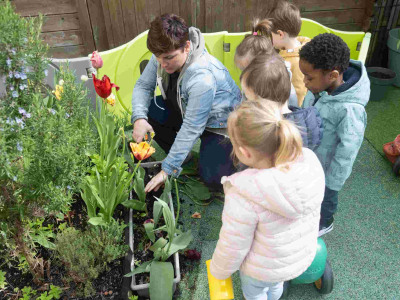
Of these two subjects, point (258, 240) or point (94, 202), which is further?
point (94, 202)

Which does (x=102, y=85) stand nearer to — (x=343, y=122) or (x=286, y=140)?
(x=286, y=140)

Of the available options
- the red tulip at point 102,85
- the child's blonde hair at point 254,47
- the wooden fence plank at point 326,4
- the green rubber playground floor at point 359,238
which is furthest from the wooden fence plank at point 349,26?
the red tulip at point 102,85

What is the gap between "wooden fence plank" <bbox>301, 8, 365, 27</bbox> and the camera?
144 inches

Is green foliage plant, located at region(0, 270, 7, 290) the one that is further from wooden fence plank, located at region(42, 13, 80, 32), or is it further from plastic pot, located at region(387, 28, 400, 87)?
plastic pot, located at region(387, 28, 400, 87)

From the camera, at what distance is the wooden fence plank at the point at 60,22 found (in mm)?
3309

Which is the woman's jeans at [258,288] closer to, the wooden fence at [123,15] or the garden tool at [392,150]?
the garden tool at [392,150]

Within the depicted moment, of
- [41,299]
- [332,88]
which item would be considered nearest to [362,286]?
[332,88]

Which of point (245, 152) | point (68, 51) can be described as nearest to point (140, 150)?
point (245, 152)

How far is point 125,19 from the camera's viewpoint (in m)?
3.33

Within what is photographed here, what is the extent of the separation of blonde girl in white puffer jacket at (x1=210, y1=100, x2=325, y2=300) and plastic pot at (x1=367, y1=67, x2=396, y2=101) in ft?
8.28

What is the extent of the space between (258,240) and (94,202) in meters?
0.86

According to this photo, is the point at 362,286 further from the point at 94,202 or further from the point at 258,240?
the point at 94,202

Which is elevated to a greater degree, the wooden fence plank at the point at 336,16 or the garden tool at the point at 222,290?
the wooden fence plank at the point at 336,16

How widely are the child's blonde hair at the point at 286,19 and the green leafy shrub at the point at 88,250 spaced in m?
1.52
